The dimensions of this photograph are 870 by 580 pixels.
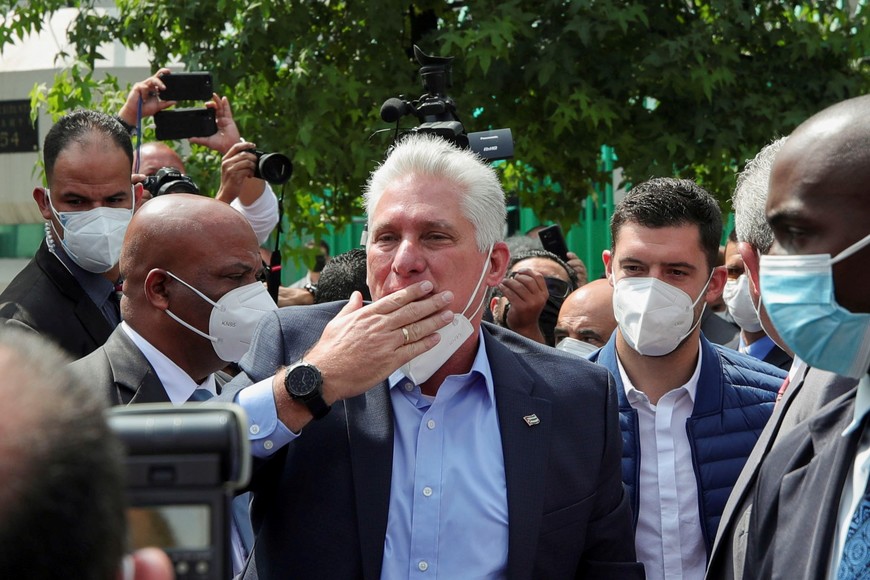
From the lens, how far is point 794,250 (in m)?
2.44

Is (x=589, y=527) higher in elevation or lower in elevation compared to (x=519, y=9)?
lower

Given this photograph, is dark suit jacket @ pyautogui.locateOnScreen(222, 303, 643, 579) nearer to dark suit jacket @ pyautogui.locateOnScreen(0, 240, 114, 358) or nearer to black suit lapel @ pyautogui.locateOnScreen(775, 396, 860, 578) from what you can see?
black suit lapel @ pyautogui.locateOnScreen(775, 396, 860, 578)

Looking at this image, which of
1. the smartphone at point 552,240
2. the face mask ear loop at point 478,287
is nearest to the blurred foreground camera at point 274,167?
the smartphone at point 552,240

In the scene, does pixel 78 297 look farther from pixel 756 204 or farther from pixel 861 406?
pixel 861 406

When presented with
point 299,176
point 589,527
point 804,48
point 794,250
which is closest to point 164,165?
point 299,176

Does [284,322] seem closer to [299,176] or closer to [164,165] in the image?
[164,165]

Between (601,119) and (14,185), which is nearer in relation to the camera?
(601,119)

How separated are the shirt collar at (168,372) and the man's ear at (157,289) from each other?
11cm

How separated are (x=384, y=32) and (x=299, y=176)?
1.33 metres

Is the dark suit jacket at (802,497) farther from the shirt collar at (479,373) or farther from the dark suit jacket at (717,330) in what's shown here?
the dark suit jacket at (717,330)

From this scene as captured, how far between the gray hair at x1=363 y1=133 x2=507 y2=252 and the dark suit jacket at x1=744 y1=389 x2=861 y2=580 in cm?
107

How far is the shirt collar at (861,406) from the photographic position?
7.98 ft

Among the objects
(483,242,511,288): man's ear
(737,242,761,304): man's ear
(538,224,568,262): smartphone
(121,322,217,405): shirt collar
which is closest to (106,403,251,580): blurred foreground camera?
(483,242,511,288): man's ear

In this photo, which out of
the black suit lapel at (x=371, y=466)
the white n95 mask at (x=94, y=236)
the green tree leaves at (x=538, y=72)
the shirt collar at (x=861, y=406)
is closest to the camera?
the shirt collar at (x=861, y=406)
